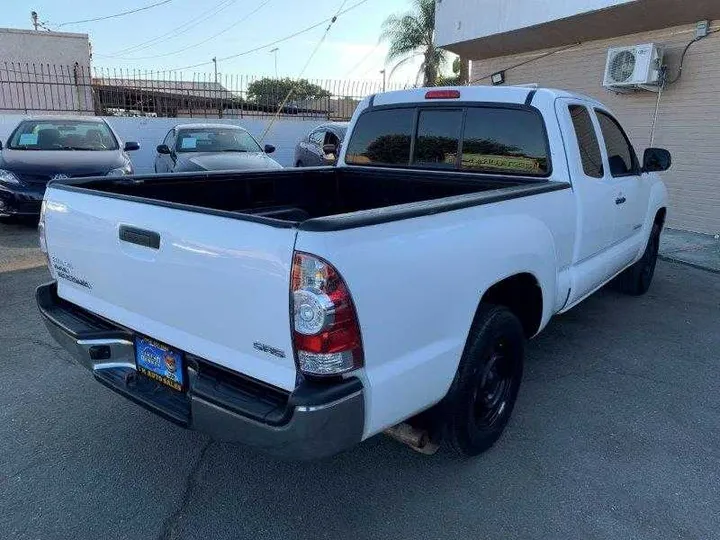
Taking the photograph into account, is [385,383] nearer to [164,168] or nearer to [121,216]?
[121,216]

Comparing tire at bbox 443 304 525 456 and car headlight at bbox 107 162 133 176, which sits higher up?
car headlight at bbox 107 162 133 176

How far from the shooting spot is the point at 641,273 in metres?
5.91

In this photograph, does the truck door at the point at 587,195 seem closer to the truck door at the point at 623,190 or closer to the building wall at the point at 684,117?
the truck door at the point at 623,190

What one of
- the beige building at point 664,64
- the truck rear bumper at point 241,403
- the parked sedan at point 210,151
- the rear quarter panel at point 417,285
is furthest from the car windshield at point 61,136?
the rear quarter panel at point 417,285

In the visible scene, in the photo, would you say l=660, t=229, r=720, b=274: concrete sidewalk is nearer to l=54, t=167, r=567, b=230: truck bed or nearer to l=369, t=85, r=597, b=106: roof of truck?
l=369, t=85, r=597, b=106: roof of truck

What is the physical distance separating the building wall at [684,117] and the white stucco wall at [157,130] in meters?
8.35

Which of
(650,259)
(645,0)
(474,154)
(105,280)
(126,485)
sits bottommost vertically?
(126,485)

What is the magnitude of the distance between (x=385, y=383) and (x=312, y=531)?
2.85 feet

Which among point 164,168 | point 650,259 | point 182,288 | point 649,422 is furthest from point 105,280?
point 164,168

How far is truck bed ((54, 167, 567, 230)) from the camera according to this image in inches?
132

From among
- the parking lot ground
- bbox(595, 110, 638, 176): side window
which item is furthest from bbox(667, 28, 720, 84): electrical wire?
the parking lot ground

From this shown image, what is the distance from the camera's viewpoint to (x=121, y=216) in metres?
2.51

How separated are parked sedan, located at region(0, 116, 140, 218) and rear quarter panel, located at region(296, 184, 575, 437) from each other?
23.2 ft

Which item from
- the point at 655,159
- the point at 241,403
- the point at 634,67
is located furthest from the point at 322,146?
the point at 241,403
